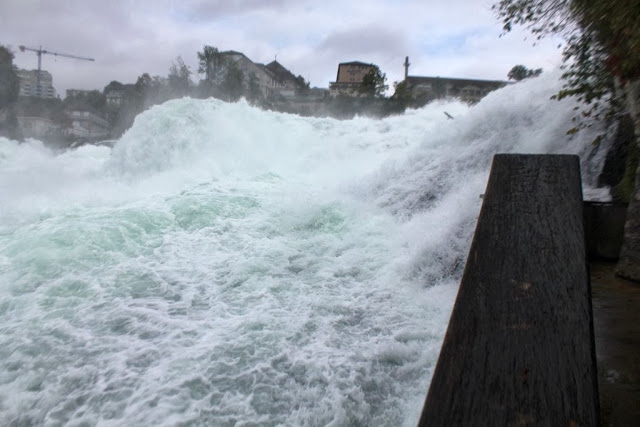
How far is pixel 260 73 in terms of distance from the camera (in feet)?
211

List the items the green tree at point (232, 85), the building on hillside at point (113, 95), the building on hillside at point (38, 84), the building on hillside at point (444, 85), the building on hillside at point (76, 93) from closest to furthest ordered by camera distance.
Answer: the building on hillside at point (444, 85)
the green tree at point (232, 85)
the building on hillside at point (38, 84)
the building on hillside at point (76, 93)
the building on hillside at point (113, 95)

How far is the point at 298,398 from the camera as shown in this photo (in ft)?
9.15

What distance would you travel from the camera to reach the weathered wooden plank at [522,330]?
0.99 metres

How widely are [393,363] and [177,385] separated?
159 centimetres

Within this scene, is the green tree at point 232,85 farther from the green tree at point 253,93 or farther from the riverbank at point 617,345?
the riverbank at point 617,345

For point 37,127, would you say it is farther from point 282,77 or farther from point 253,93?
point 282,77

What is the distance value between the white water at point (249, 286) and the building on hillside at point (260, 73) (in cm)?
5153

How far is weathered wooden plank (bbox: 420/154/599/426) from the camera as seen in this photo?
99cm

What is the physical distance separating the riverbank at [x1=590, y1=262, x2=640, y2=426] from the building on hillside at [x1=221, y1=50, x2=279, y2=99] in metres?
56.5

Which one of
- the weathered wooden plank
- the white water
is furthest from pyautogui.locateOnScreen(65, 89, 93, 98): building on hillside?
the weathered wooden plank

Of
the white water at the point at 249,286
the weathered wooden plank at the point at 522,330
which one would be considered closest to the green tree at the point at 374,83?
the white water at the point at 249,286

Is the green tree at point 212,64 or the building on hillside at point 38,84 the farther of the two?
the building on hillside at point 38,84

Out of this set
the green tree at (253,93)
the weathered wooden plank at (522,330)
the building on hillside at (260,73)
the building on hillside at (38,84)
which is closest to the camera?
the weathered wooden plank at (522,330)

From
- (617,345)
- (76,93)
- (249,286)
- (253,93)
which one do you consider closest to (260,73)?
(253,93)
